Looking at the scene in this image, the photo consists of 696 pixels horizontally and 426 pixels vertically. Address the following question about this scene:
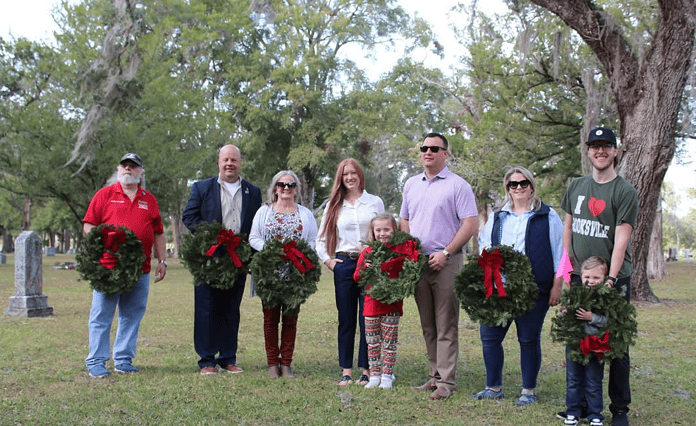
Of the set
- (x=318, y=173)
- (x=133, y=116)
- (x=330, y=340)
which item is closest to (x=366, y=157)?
(x=318, y=173)

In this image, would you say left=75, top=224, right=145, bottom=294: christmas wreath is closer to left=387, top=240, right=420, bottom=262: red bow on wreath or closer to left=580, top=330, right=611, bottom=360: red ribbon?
left=387, top=240, right=420, bottom=262: red bow on wreath

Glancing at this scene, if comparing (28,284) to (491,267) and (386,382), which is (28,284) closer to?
(386,382)

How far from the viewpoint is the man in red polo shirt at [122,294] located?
624cm

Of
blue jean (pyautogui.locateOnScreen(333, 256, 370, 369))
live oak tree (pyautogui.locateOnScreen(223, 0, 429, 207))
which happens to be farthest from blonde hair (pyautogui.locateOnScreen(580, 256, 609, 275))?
live oak tree (pyautogui.locateOnScreen(223, 0, 429, 207))

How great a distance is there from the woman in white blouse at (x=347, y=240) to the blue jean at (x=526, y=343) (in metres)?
1.24

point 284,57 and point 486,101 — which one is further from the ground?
point 284,57

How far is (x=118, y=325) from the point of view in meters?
6.37

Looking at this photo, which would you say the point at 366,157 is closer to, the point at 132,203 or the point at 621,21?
the point at 621,21

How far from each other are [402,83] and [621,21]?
21.4 meters

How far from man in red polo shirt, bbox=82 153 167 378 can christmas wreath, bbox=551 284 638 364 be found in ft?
13.8

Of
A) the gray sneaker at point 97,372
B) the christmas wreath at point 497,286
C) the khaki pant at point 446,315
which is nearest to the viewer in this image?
the christmas wreath at point 497,286

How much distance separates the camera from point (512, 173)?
5.36m

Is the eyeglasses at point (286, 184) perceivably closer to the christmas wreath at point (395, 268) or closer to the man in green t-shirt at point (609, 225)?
the christmas wreath at point (395, 268)

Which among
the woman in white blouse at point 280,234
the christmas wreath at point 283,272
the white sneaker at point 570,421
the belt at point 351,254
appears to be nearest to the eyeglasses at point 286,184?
the woman in white blouse at point 280,234
